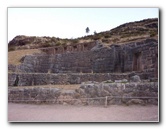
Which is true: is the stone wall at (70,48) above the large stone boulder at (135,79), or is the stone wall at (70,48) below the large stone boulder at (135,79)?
above

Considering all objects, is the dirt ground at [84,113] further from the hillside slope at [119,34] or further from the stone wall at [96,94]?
the hillside slope at [119,34]

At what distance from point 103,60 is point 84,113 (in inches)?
108

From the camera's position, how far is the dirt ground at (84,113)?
25.6 feet

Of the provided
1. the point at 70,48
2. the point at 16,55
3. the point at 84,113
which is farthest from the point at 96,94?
the point at 70,48

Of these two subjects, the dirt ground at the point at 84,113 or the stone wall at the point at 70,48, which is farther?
the stone wall at the point at 70,48

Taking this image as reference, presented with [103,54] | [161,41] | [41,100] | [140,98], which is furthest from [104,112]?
[103,54]

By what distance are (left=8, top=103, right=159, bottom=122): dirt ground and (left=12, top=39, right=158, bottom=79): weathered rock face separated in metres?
0.84

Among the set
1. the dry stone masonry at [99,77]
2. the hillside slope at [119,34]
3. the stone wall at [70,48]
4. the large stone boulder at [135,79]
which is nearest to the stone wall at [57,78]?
the dry stone masonry at [99,77]

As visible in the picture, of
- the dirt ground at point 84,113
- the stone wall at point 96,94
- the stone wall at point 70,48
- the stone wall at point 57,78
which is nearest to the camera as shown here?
the dirt ground at point 84,113

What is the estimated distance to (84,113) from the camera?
26.0 ft

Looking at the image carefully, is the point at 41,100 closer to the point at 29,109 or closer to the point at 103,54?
the point at 29,109

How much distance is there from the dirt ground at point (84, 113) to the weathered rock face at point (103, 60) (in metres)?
0.84

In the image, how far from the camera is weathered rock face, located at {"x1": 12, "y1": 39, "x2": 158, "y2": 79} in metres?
8.62

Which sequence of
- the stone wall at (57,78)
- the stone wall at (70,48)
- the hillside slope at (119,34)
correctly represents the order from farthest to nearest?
the stone wall at (70,48) → the stone wall at (57,78) → the hillside slope at (119,34)
